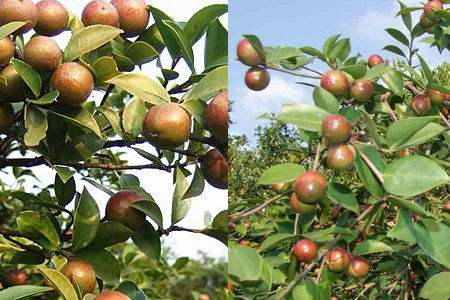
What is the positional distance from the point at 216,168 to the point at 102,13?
0.24 m

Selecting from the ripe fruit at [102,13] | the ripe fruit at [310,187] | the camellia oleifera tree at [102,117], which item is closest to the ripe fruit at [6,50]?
the camellia oleifera tree at [102,117]

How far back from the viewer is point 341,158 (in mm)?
749

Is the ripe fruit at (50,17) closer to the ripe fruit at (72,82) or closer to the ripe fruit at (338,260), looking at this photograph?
the ripe fruit at (72,82)

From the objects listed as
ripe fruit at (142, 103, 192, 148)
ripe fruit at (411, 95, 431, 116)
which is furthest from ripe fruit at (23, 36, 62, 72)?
ripe fruit at (411, 95, 431, 116)

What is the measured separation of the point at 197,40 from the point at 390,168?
0.30 m

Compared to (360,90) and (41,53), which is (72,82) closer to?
(41,53)

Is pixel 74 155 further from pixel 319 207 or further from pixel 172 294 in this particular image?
pixel 172 294

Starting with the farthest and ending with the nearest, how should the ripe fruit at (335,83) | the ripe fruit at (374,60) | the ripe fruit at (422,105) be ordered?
1. the ripe fruit at (374,60)
2. the ripe fruit at (422,105)
3. the ripe fruit at (335,83)

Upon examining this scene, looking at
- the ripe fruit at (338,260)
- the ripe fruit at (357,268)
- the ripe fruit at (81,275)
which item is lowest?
the ripe fruit at (357,268)

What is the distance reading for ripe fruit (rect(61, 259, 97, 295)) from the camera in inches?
29.4

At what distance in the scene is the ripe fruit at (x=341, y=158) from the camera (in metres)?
0.75

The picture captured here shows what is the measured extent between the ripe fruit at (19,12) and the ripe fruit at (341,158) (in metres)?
0.37

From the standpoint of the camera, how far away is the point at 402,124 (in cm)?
80

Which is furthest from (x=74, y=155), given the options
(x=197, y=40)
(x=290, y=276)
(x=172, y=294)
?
(x=172, y=294)
